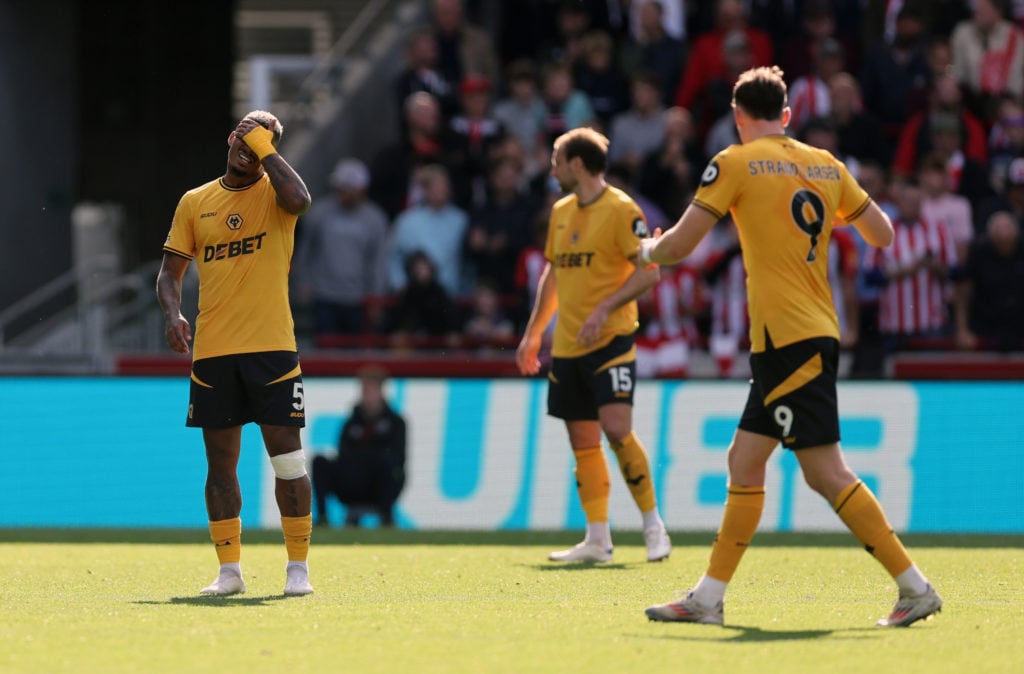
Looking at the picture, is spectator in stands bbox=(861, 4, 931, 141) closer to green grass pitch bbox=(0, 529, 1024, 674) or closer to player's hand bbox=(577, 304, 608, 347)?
green grass pitch bbox=(0, 529, 1024, 674)

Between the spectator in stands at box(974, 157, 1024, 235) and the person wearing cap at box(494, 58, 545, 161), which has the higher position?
the person wearing cap at box(494, 58, 545, 161)

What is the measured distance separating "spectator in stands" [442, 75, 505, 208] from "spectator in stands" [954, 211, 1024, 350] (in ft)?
16.2

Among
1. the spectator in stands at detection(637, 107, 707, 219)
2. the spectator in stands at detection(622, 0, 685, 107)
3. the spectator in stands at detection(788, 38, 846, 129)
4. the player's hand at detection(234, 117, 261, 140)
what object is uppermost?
the spectator in stands at detection(622, 0, 685, 107)

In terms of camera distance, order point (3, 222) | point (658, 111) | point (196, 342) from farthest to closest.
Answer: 1. point (3, 222)
2. point (658, 111)
3. point (196, 342)

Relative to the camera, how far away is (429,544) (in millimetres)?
12383

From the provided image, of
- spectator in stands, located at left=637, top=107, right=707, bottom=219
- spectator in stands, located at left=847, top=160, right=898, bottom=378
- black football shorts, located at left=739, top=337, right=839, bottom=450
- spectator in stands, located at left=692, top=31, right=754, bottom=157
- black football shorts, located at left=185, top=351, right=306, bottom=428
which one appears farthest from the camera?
spectator in stands, located at left=692, top=31, right=754, bottom=157

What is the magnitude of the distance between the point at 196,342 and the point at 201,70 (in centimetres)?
1791

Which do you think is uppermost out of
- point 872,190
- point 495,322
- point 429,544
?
point 872,190

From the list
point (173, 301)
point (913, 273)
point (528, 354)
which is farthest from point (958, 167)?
point (173, 301)

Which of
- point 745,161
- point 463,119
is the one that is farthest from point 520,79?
point 745,161

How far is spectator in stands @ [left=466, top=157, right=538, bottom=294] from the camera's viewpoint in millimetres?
16703

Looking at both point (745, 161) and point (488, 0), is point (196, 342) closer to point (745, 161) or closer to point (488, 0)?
point (745, 161)

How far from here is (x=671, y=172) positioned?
55.1 feet

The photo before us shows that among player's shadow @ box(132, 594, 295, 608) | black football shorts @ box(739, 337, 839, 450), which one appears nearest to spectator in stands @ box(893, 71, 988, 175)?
black football shorts @ box(739, 337, 839, 450)
